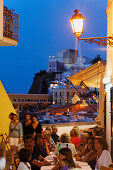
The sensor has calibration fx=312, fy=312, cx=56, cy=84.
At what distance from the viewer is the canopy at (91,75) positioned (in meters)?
9.51

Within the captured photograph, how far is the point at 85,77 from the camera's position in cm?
1098

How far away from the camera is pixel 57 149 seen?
261 inches

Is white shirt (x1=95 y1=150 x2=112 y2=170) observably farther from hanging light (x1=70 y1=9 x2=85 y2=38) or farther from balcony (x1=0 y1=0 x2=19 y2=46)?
balcony (x1=0 y1=0 x2=19 y2=46)

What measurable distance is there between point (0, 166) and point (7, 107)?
6962 millimetres

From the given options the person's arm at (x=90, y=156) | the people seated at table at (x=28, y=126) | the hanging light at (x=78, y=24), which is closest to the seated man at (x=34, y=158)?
the person's arm at (x=90, y=156)

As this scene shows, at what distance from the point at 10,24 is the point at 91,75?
3262 millimetres

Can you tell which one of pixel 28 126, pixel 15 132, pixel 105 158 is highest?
pixel 28 126

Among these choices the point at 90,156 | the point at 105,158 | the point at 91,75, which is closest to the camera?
the point at 105,158

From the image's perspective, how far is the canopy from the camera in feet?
31.2

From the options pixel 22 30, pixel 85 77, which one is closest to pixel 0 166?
pixel 85 77

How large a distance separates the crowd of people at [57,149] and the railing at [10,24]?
2436mm

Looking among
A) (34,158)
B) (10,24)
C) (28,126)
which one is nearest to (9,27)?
(10,24)

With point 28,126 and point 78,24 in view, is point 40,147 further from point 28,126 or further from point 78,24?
point 78,24

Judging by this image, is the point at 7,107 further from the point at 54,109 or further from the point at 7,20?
the point at 54,109
